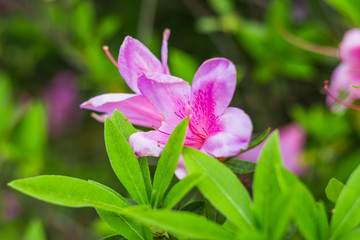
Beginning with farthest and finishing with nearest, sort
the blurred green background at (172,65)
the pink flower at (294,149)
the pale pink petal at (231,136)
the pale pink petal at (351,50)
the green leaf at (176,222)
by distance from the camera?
the pink flower at (294,149), the blurred green background at (172,65), the pale pink petal at (351,50), the pale pink petal at (231,136), the green leaf at (176,222)

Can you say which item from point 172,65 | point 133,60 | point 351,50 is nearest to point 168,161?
point 133,60

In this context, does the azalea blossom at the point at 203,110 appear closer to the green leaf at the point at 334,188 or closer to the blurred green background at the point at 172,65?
the green leaf at the point at 334,188

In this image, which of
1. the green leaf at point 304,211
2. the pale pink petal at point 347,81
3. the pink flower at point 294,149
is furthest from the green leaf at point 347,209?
the pink flower at point 294,149

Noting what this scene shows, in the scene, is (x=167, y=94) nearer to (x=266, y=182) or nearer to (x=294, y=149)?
(x=266, y=182)

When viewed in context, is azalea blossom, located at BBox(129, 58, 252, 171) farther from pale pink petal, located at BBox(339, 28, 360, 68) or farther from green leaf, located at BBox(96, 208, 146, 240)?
pale pink petal, located at BBox(339, 28, 360, 68)

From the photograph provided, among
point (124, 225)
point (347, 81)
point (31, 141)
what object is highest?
point (347, 81)

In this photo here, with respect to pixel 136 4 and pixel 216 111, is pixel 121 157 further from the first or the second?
pixel 136 4

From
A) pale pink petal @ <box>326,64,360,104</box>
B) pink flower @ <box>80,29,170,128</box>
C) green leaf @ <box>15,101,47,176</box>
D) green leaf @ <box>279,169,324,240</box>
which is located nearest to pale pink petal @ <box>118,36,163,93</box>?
pink flower @ <box>80,29,170,128</box>
